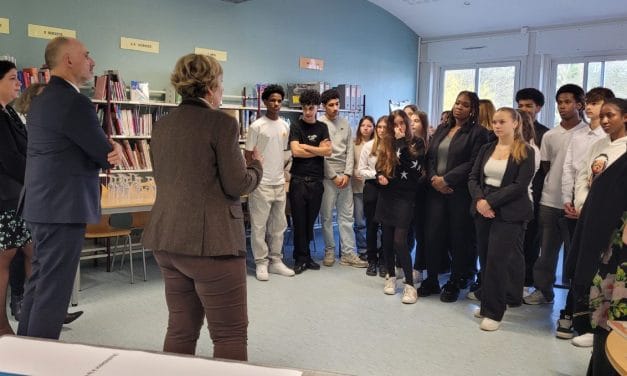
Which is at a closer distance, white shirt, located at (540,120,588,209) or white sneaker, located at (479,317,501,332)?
white sneaker, located at (479,317,501,332)

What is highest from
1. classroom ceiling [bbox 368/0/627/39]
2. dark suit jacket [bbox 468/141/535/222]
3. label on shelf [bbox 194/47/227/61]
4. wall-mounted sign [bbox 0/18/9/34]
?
classroom ceiling [bbox 368/0/627/39]

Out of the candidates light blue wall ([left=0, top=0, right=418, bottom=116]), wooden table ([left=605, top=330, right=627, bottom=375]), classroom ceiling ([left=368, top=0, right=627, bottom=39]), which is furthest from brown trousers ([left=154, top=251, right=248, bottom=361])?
classroom ceiling ([left=368, top=0, right=627, bottom=39])

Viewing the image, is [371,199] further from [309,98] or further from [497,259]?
[497,259]

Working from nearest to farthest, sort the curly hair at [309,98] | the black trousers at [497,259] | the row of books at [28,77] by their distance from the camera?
the black trousers at [497,259], the row of books at [28,77], the curly hair at [309,98]

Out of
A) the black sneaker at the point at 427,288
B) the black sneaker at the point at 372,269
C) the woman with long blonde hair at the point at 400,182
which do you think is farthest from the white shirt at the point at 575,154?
the black sneaker at the point at 372,269

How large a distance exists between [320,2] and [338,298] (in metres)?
4.47

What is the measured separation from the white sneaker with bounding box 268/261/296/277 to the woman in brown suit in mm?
2723

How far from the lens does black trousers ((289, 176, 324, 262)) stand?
16.0 feet

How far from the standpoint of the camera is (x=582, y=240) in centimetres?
255

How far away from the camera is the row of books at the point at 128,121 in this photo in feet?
16.8

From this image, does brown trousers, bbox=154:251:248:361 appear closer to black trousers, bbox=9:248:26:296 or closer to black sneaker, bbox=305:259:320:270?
black trousers, bbox=9:248:26:296

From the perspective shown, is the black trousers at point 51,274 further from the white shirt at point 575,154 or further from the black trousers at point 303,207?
the white shirt at point 575,154

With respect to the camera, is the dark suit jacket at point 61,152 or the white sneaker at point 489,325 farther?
the white sneaker at point 489,325

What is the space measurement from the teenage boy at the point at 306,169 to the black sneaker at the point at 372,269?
21.9 inches
